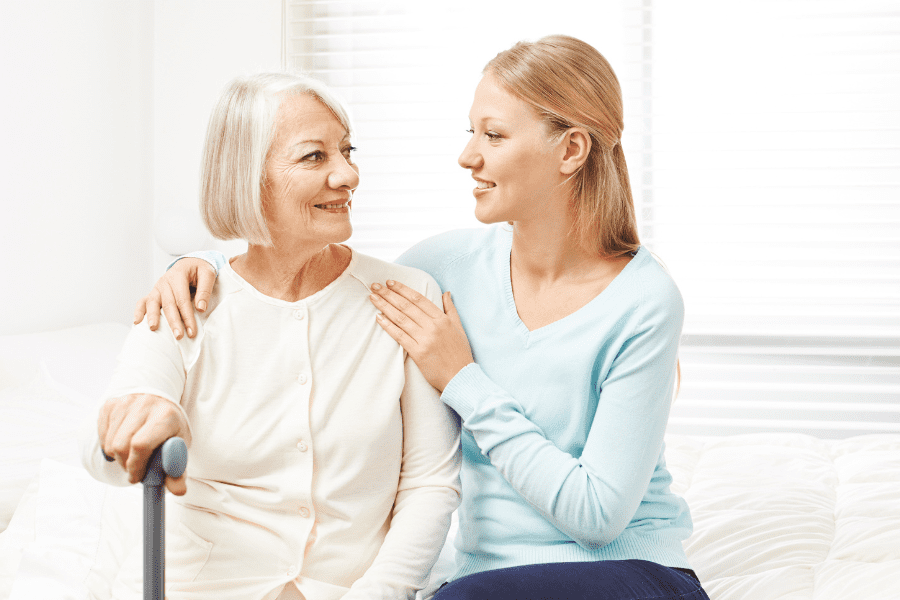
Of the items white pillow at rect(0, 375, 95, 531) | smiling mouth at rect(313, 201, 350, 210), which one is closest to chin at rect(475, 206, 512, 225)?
smiling mouth at rect(313, 201, 350, 210)

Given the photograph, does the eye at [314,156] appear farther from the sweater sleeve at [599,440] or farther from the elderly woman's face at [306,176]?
the sweater sleeve at [599,440]

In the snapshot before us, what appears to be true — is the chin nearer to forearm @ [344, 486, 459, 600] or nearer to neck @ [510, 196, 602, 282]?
neck @ [510, 196, 602, 282]

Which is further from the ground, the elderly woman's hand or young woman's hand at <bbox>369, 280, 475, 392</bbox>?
young woman's hand at <bbox>369, 280, 475, 392</bbox>

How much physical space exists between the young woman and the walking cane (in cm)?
36

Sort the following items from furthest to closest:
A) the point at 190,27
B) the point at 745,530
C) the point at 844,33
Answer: the point at 190,27, the point at 844,33, the point at 745,530

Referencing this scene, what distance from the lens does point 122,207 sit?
294 centimetres

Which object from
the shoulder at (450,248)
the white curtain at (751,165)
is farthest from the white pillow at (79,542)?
the white curtain at (751,165)

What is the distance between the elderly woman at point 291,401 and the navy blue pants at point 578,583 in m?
0.09

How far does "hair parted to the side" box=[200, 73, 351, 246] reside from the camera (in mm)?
1114

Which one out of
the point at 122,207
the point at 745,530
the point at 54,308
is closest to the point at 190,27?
the point at 122,207

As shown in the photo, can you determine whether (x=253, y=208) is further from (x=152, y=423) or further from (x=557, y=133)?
(x=557, y=133)

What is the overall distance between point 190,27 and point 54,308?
127cm

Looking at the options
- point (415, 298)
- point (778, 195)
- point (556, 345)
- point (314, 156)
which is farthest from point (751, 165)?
point (314, 156)

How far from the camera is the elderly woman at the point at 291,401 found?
107 centimetres
